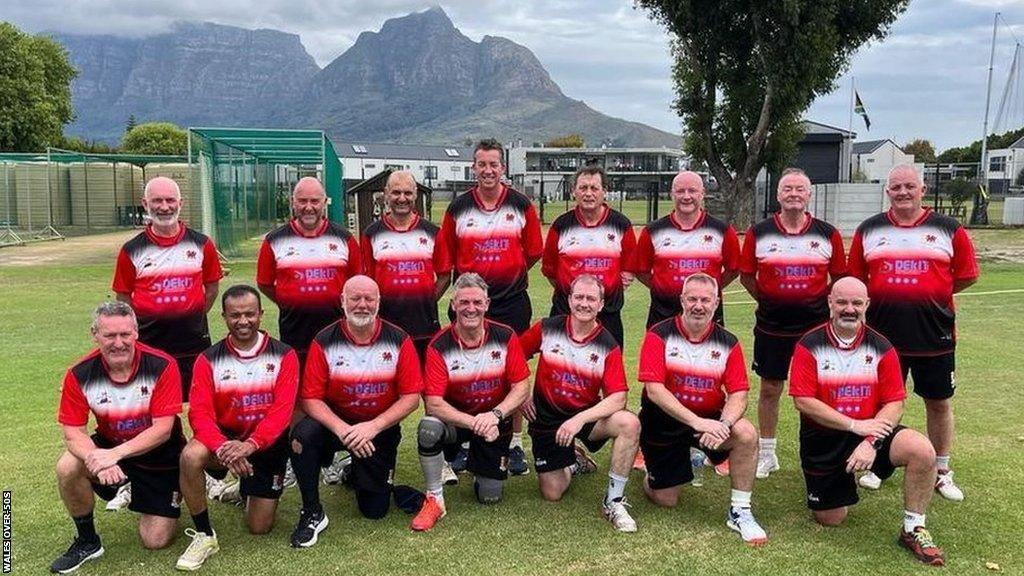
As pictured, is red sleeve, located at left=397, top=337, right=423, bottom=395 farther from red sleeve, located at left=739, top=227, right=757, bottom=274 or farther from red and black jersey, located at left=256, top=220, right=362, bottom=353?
red sleeve, located at left=739, top=227, right=757, bottom=274

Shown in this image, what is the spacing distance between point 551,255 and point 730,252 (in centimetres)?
117

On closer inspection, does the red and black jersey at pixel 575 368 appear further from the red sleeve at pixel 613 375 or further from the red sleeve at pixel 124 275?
the red sleeve at pixel 124 275

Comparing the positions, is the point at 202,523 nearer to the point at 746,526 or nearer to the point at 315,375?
the point at 315,375

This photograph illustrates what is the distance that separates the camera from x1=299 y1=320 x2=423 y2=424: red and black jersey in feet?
14.1

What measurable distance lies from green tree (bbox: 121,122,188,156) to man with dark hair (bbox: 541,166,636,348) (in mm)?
62197

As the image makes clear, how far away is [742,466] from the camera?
13.4 feet

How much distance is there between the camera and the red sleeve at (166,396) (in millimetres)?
3840

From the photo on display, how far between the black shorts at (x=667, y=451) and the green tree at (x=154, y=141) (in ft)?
207

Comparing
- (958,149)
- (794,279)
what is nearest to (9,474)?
(794,279)

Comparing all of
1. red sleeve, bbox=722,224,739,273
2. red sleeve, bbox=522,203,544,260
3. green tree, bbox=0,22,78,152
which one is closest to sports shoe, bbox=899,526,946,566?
red sleeve, bbox=722,224,739,273

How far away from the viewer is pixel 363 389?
14.2 feet

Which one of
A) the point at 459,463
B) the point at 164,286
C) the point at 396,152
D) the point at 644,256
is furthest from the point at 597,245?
the point at 396,152

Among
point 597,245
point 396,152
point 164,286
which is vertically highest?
point 396,152

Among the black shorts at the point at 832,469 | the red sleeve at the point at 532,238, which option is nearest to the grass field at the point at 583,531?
the black shorts at the point at 832,469
